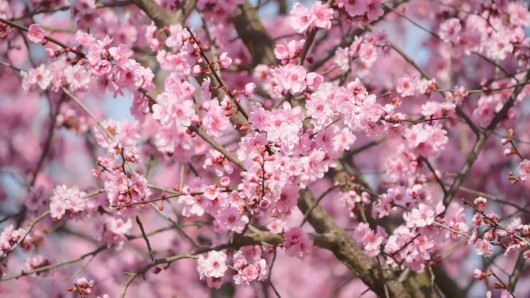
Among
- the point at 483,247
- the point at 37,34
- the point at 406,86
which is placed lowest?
the point at 483,247

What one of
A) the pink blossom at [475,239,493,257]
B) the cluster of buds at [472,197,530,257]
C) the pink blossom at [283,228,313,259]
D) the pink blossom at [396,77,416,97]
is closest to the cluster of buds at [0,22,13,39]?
the pink blossom at [283,228,313,259]

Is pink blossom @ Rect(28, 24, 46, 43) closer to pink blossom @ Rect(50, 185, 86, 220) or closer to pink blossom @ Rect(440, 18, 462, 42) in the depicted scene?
pink blossom @ Rect(50, 185, 86, 220)

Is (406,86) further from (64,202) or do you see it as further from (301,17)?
(64,202)

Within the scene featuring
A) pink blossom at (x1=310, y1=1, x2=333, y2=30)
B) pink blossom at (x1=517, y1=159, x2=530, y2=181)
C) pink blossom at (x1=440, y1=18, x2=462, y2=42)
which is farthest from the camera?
pink blossom at (x1=440, y1=18, x2=462, y2=42)

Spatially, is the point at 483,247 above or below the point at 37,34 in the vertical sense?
below

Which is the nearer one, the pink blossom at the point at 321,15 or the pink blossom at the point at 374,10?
the pink blossom at the point at 321,15

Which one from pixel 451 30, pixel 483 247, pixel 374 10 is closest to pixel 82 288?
pixel 483 247

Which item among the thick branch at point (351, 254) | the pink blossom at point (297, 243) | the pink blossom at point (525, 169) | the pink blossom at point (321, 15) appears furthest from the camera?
the thick branch at point (351, 254)

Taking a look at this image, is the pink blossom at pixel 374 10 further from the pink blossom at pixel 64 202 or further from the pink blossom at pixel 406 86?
the pink blossom at pixel 64 202

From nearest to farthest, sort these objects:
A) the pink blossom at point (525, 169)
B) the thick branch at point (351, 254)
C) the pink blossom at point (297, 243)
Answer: the pink blossom at point (525, 169), the pink blossom at point (297, 243), the thick branch at point (351, 254)

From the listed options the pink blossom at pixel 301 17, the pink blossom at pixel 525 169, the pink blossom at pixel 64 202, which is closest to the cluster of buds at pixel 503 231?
the pink blossom at pixel 525 169

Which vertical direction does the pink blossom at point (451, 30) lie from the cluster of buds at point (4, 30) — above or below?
above

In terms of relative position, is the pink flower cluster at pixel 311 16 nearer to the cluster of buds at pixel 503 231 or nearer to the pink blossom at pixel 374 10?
the pink blossom at pixel 374 10

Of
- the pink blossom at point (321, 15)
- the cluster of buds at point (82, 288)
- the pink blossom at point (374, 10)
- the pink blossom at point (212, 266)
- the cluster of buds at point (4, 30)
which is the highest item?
the cluster of buds at point (4, 30)
